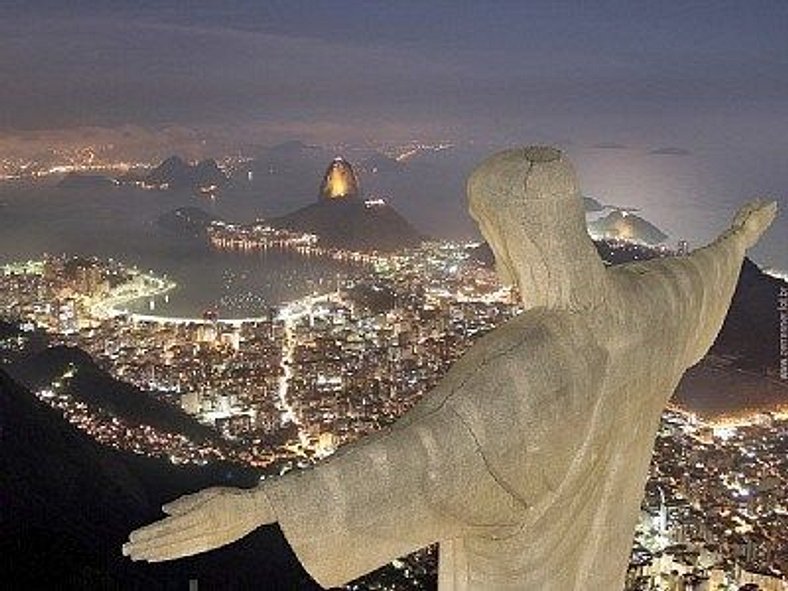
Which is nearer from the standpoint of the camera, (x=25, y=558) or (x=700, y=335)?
(x=700, y=335)

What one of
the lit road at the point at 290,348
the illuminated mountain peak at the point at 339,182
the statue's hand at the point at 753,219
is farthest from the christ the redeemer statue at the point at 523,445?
the illuminated mountain peak at the point at 339,182

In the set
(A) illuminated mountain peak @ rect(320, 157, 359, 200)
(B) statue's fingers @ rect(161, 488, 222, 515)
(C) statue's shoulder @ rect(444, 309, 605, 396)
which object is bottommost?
(A) illuminated mountain peak @ rect(320, 157, 359, 200)

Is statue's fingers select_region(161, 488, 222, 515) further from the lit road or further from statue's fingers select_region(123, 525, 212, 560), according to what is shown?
the lit road

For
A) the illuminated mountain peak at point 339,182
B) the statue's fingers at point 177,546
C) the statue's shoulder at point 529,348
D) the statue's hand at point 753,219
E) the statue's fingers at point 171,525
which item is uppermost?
the statue's hand at point 753,219

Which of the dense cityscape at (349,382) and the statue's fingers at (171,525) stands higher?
the statue's fingers at (171,525)

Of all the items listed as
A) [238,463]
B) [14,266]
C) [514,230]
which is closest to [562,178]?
[514,230]

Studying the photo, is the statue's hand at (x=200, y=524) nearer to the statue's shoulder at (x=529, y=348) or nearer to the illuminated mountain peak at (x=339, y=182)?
the statue's shoulder at (x=529, y=348)

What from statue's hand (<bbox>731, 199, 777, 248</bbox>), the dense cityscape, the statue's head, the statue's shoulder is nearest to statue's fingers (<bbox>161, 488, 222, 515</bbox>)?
the statue's shoulder

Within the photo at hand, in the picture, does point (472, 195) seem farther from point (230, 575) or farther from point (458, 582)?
point (230, 575)
